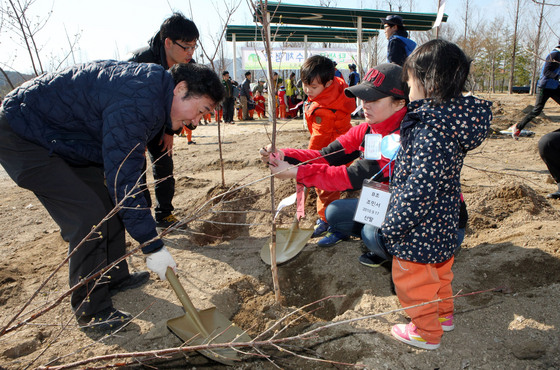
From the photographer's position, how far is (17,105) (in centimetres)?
204

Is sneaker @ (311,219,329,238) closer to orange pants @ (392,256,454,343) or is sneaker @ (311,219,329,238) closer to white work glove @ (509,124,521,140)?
orange pants @ (392,256,454,343)

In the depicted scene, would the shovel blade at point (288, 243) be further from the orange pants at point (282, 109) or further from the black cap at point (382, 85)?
the orange pants at point (282, 109)

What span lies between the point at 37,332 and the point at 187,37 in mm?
2347

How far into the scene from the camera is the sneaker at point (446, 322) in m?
2.08

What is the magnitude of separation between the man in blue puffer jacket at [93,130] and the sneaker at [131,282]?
47 cm

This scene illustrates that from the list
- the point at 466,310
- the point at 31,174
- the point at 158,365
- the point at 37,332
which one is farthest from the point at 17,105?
the point at 466,310

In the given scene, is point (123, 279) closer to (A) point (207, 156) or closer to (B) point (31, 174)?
(B) point (31, 174)

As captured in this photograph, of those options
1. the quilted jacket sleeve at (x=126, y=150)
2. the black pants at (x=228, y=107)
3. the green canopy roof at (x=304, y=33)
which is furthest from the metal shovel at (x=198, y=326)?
the green canopy roof at (x=304, y=33)

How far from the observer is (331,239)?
10.7 ft

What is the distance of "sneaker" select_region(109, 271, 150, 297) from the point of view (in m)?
2.74

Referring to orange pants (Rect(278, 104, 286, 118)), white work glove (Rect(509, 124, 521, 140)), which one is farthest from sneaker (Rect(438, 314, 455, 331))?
orange pants (Rect(278, 104, 286, 118))

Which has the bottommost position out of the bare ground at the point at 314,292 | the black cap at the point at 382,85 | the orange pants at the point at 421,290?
the bare ground at the point at 314,292

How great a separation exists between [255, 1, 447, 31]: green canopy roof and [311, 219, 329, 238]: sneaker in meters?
8.98

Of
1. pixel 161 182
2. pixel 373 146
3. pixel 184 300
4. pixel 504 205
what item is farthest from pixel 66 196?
pixel 504 205
